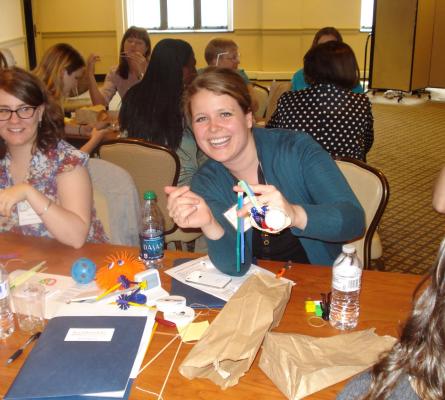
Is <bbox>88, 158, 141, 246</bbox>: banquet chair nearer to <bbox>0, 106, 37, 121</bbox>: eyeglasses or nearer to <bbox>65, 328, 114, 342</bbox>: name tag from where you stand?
<bbox>0, 106, 37, 121</bbox>: eyeglasses

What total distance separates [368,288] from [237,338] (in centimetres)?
56

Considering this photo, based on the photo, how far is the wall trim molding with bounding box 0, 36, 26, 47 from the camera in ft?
28.9

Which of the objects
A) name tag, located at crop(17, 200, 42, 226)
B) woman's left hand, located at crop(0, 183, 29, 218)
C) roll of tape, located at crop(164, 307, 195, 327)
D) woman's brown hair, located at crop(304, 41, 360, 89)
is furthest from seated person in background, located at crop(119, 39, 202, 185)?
roll of tape, located at crop(164, 307, 195, 327)

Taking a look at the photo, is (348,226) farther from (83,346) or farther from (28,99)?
(28,99)

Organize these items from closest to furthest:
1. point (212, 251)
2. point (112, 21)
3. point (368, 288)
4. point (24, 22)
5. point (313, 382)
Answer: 1. point (313, 382)
2. point (368, 288)
3. point (212, 251)
4. point (24, 22)
5. point (112, 21)

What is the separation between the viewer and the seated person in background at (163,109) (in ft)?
10.0

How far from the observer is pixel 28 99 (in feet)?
6.64

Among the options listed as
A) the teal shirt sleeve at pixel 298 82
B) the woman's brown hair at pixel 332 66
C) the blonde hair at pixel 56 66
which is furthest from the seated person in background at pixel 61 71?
the teal shirt sleeve at pixel 298 82

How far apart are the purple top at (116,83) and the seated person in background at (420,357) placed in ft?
14.7

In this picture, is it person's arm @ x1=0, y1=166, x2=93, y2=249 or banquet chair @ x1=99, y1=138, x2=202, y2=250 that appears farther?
banquet chair @ x1=99, y1=138, x2=202, y2=250

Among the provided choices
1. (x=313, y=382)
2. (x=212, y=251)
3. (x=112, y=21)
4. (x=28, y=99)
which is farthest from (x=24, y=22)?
(x=313, y=382)

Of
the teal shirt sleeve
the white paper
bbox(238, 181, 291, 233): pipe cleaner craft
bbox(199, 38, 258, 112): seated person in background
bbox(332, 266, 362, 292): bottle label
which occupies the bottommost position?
the white paper

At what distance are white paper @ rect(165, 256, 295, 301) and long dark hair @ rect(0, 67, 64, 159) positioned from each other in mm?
787

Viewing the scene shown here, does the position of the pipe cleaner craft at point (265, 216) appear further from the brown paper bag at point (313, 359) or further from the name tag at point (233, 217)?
the brown paper bag at point (313, 359)
